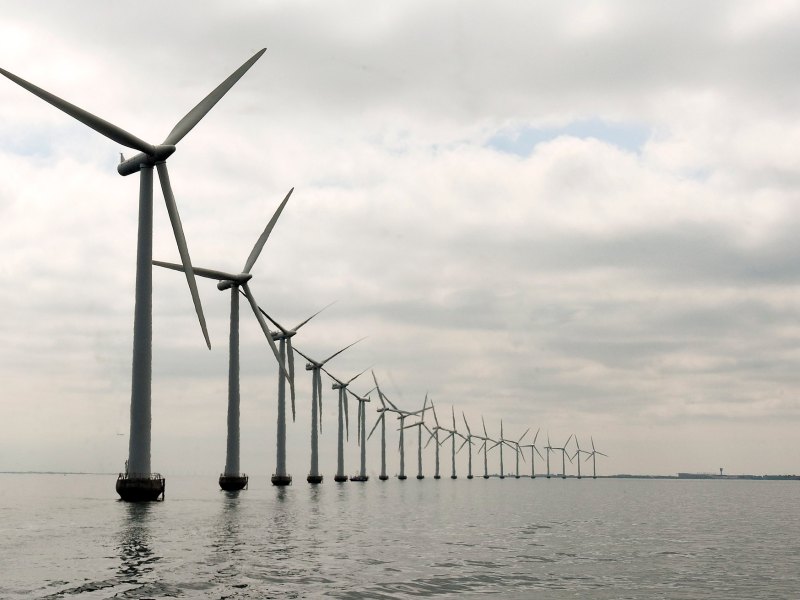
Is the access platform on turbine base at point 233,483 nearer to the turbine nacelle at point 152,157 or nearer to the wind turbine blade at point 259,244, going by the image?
the wind turbine blade at point 259,244

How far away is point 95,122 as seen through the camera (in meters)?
82.5

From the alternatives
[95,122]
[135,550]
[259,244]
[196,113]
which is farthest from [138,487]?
[259,244]

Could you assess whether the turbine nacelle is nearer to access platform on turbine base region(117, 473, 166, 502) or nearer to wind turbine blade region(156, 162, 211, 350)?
wind turbine blade region(156, 162, 211, 350)

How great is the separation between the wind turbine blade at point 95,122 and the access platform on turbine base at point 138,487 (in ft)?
109

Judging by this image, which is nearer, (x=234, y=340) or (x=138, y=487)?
(x=138, y=487)

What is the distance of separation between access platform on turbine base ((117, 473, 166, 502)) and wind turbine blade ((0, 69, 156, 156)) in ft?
109

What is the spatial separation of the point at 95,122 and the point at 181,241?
53.6 feet

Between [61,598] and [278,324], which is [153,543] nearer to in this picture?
[61,598]

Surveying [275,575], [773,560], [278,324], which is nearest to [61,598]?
[275,575]

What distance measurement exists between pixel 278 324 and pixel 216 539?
4291 inches

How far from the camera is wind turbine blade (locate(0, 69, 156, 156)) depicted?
74.2 meters

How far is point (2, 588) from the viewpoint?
29.3 meters

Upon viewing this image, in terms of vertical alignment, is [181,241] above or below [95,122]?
below

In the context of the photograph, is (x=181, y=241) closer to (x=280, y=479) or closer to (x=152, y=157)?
(x=152, y=157)
